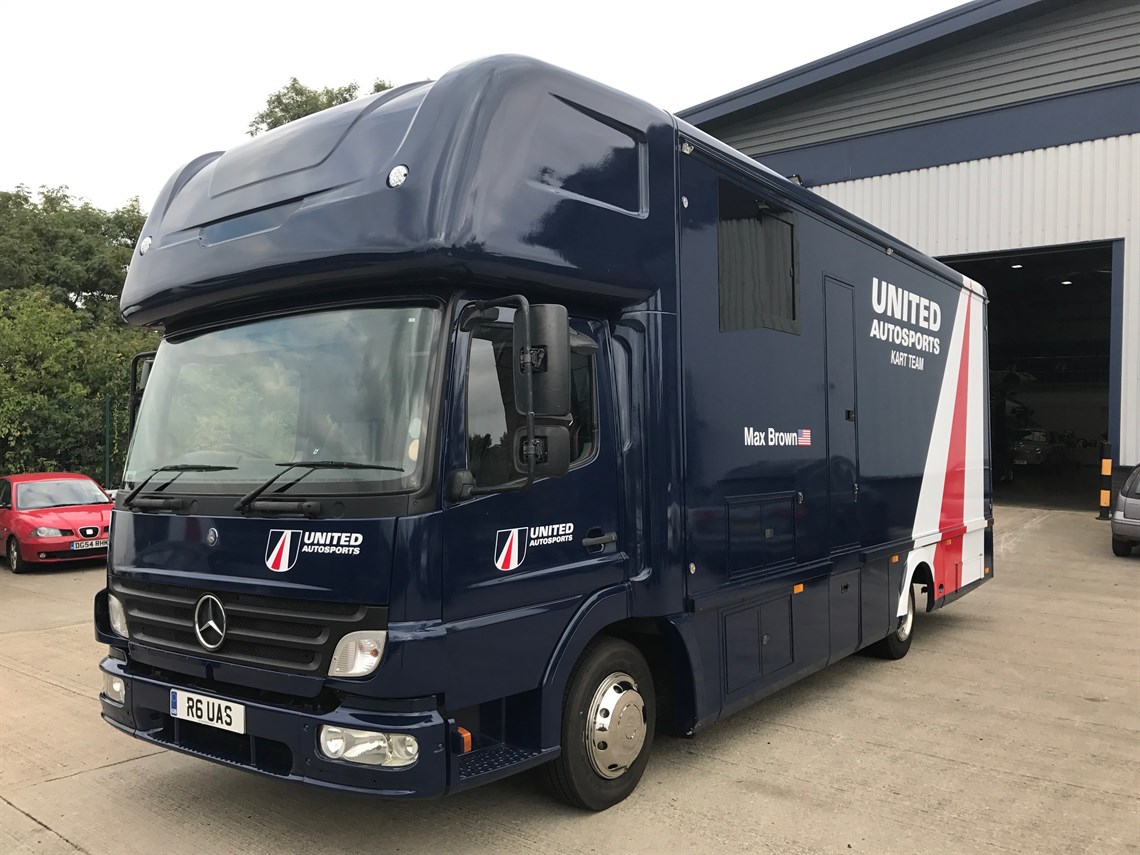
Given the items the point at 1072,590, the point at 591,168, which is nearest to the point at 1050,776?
the point at 591,168

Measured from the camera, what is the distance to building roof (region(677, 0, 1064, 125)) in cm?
1686

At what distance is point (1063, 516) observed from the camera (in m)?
18.4

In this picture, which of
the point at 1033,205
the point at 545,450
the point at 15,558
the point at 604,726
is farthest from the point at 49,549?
the point at 1033,205

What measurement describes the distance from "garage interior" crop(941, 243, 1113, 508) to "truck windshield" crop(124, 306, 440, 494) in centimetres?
1707

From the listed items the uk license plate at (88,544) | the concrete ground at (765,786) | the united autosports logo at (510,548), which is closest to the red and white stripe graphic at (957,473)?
the concrete ground at (765,786)

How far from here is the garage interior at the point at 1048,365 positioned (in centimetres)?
2069

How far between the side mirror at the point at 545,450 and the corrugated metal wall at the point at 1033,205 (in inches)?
625

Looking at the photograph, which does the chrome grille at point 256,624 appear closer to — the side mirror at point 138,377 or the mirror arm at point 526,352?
the mirror arm at point 526,352

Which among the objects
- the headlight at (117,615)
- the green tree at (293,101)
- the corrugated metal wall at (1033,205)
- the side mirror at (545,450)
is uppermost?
the green tree at (293,101)

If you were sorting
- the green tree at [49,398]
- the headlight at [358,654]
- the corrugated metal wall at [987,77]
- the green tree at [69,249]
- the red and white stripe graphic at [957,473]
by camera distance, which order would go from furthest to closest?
1. the green tree at [69,249]
2. the green tree at [49,398]
3. the corrugated metal wall at [987,77]
4. the red and white stripe graphic at [957,473]
5. the headlight at [358,654]

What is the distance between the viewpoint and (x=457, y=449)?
3.58m

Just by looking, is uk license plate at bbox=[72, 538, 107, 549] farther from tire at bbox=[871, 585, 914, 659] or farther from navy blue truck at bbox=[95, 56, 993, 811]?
tire at bbox=[871, 585, 914, 659]

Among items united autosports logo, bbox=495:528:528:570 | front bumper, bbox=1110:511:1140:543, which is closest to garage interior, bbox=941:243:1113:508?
front bumper, bbox=1110:511:1140:543

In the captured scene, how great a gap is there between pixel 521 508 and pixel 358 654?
2.91ft
